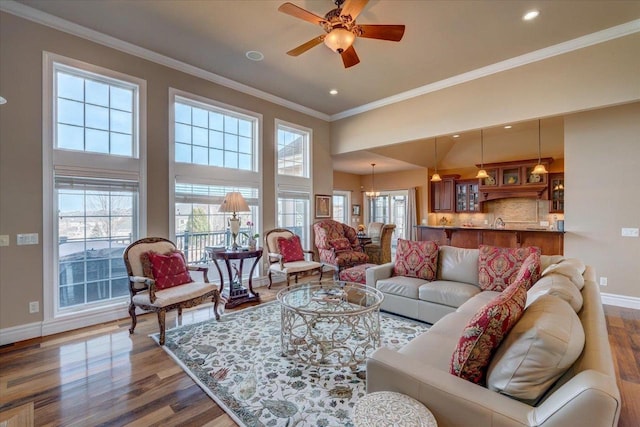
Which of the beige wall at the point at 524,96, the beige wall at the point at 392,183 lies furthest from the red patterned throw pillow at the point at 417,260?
the beige wall at the point at 392,183

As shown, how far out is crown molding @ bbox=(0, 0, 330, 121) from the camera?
303 centimetres

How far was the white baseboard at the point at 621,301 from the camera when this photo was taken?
4.06 metres

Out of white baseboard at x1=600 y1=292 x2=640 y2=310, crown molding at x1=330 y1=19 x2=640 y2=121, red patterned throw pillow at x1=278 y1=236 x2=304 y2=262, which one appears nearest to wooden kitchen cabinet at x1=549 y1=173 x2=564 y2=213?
white baseboard at x1=600 y1=292 x2=640 y2=310

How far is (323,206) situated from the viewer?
254 inches

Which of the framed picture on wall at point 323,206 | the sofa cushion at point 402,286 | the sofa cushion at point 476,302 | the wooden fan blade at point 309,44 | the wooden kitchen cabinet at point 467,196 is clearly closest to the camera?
the sofa cushion at point 476,302

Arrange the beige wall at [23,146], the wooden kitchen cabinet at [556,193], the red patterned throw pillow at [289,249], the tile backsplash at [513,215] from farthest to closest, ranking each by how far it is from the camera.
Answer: the tile backsplash at [513,215] < the wooden kitchen cabinet at [556,193] < the red patterned throw pillow at [289,249] < the beige wall at [23,146]

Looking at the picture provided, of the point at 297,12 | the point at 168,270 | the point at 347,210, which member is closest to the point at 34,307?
the point at 168,270

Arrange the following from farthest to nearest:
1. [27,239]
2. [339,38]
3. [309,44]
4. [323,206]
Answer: [323,206] → [27,239] → [309,44] → [339,38]

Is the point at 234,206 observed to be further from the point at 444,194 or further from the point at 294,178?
the point at 444,194

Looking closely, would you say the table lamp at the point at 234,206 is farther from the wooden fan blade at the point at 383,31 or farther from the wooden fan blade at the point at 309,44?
the wooden fan blade at the point at 383,31

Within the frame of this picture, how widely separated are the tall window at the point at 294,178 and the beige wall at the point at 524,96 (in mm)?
1501

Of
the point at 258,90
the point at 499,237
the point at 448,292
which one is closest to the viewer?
the point at 448,292

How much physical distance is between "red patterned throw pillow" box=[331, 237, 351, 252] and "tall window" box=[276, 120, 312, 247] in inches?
31.0

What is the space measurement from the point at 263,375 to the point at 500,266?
107 inches
